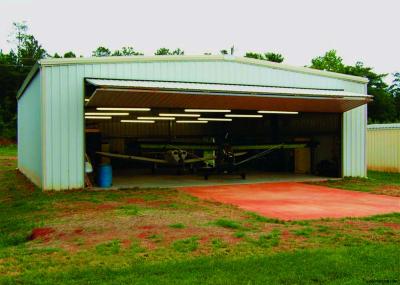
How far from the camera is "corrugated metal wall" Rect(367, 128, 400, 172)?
21109 mm

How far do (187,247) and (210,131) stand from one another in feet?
67.7

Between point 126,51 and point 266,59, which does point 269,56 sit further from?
point 126,51

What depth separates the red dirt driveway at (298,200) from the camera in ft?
31.8

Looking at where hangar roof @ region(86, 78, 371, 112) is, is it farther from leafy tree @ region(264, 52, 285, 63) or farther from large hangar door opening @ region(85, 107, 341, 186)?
leafy tree @ region(264, 52, 285, 63)

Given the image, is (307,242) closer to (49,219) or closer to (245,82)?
(49,219)

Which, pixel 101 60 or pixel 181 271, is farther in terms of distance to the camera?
pixel 101 60

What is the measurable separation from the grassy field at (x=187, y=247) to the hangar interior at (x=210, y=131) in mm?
4728

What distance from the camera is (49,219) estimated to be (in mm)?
8773

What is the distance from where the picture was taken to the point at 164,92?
506 inches

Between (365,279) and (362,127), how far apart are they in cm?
1373

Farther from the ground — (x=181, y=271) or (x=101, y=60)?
(x=101, y=60)

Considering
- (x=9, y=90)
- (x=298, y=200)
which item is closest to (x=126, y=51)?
(x=9, y=90)

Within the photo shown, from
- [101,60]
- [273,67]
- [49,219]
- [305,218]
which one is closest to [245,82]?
[273,67]

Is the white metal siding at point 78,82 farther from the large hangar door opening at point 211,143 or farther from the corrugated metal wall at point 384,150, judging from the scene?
the corrugated metal wall at point 384,150
